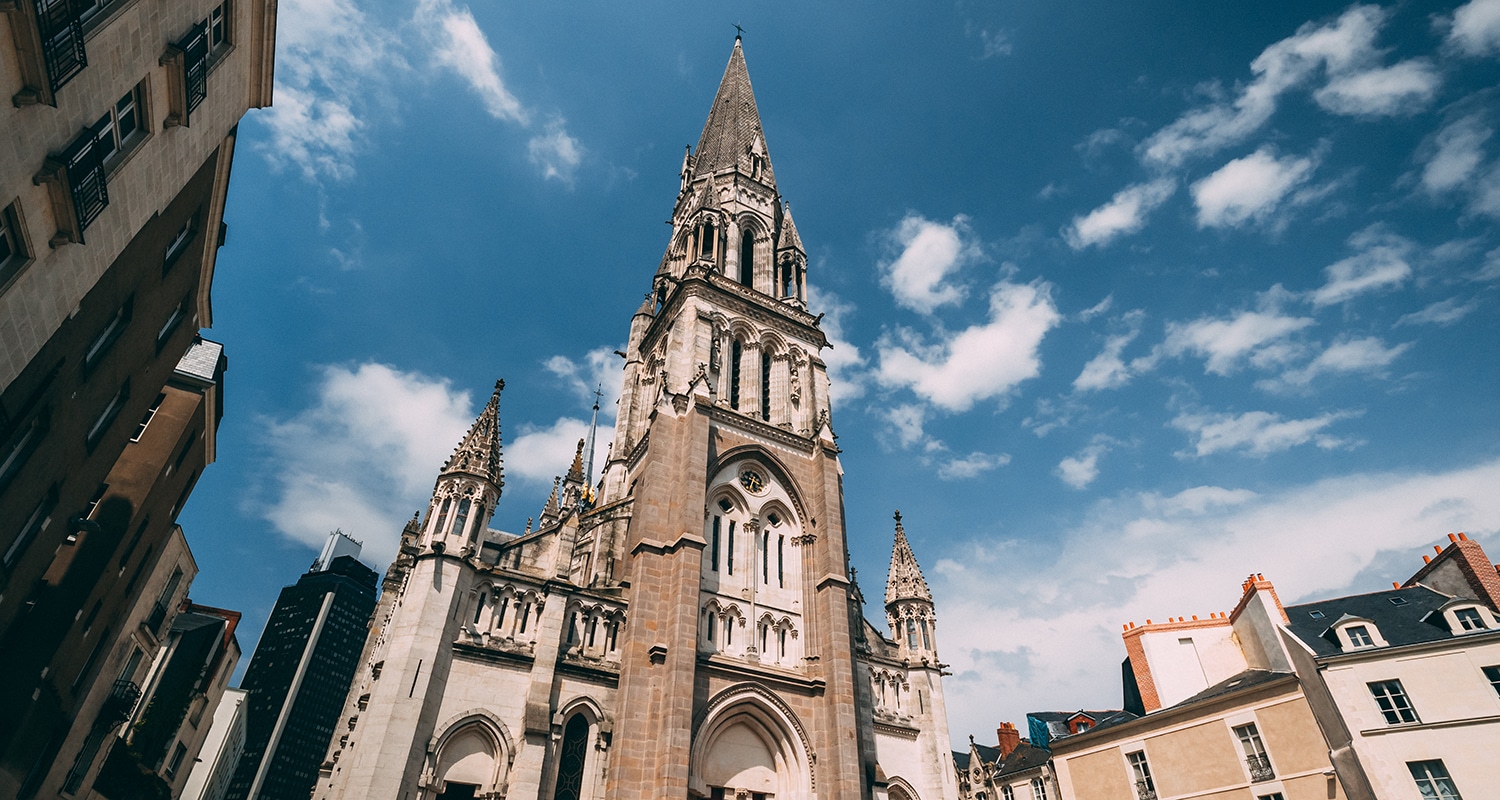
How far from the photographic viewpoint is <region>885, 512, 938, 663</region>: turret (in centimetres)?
2756

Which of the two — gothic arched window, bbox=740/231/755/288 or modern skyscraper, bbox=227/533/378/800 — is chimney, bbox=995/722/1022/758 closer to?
gothic arched window, bbox=740/231/755/288

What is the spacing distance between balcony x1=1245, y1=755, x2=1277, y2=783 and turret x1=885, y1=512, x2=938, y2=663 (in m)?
10.2

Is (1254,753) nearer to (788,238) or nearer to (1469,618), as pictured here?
(1469,618)

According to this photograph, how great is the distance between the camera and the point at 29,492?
38.2 ft

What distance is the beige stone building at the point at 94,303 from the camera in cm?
860

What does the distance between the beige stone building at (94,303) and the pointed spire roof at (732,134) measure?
25389 millimetres

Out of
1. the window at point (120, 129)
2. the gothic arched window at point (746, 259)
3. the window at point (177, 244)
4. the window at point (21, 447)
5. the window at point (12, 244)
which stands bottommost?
the window at point (21, 447)

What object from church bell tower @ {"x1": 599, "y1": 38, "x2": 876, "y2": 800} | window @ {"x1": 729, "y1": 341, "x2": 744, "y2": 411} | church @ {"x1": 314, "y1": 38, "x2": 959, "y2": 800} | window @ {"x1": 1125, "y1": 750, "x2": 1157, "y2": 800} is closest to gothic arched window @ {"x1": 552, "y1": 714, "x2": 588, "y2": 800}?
church @ {"x1": 314, "y1": 38, "x2": 959, "y2": 800}

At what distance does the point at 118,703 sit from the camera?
891 inches

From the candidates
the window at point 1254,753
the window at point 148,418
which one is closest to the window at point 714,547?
the window at point 148,418

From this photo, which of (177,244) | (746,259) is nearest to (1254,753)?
(746,259)

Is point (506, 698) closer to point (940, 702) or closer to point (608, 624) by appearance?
point (608, 624)

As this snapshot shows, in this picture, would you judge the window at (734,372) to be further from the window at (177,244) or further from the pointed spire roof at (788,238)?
the window at (177,244)

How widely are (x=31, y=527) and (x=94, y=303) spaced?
187 inches
